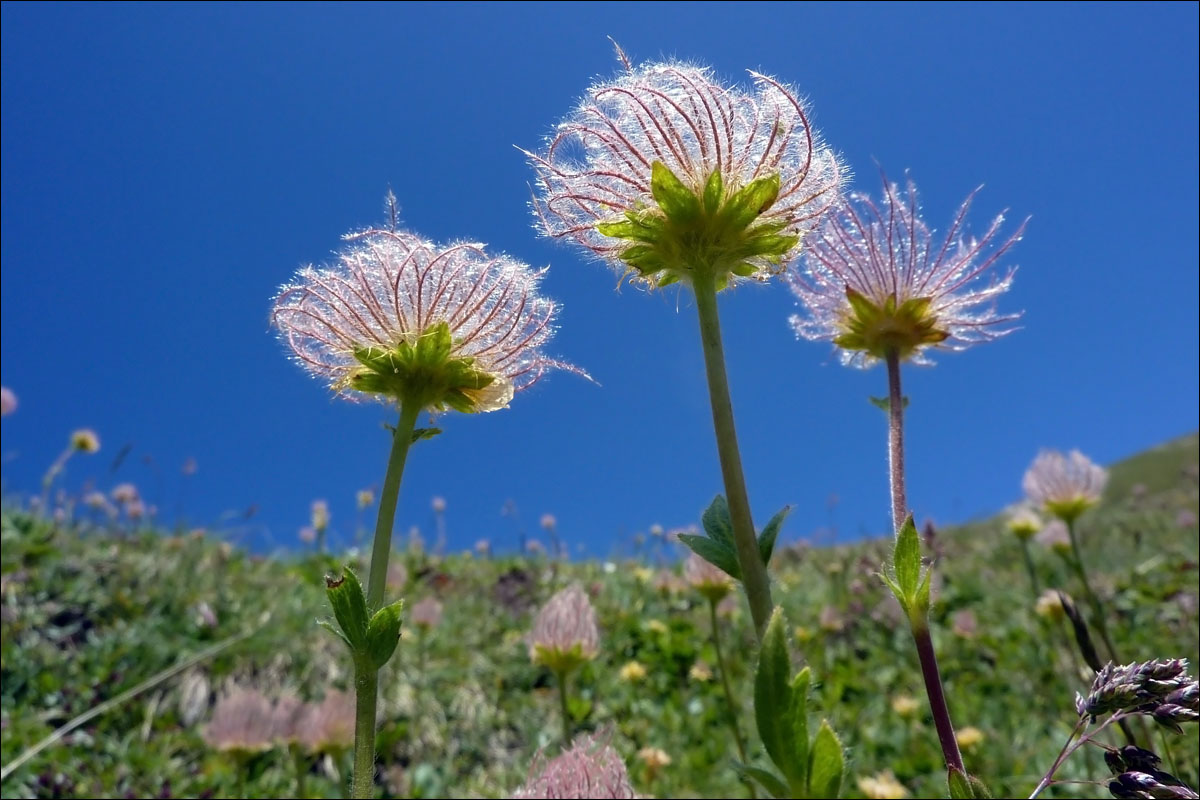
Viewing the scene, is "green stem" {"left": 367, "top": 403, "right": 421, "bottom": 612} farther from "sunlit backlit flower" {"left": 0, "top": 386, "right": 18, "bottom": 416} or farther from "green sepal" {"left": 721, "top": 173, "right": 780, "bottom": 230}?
"sunlit backlit flower" {"left": 0, "top": 386, "right": 18, "bottom": 416}

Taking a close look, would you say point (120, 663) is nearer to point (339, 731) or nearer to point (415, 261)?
point (339, 731)

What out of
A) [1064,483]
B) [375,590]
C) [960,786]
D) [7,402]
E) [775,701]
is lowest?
[960,786]

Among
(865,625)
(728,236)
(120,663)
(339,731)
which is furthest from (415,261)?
(865,625)

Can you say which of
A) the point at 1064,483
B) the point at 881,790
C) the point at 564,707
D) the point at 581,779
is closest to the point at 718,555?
the point at 581,779

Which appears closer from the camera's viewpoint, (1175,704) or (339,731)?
(1175,704)

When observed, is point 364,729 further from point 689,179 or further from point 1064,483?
point 1064,483

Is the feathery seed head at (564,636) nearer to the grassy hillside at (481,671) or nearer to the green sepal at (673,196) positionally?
the grassy hillside at (481,671)

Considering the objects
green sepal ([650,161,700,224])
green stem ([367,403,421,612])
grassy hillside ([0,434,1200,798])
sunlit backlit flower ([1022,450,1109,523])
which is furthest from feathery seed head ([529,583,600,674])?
sunlit backlit flower ([1022,450,1109,523])
